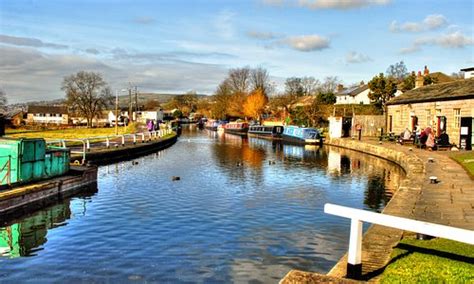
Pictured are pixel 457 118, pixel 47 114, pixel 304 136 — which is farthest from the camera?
pixel 47 114

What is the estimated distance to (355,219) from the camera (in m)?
6.44

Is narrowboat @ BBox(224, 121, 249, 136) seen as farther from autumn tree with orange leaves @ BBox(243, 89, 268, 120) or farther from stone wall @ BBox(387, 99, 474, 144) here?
stone wall @ BBox(387, 99, 474, 144)

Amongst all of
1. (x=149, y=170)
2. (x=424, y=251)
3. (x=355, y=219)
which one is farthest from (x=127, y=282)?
(x=149, y=170)

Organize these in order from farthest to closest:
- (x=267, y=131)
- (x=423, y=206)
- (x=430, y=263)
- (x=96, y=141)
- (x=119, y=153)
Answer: (x=267, y=131) → (x=96, y=141) → (x=119, y=153) → (x=423, y=206) → (x=430, y=263)

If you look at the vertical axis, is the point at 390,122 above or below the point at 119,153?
above

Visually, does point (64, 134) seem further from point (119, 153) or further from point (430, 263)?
point (430, 263)

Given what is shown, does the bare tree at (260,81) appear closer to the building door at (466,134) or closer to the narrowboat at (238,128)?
the narrowboat at (238,128)

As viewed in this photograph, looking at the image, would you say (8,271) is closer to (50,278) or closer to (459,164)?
(50,278)

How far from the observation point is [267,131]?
6359 cm

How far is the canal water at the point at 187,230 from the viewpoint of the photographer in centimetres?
893

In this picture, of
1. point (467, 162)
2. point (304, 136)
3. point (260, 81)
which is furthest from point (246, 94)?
point (467, 162)

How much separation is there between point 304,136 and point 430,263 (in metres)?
42.5

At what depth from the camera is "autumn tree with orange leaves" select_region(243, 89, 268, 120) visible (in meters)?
89.1

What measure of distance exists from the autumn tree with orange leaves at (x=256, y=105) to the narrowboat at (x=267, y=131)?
1812 centimetres
